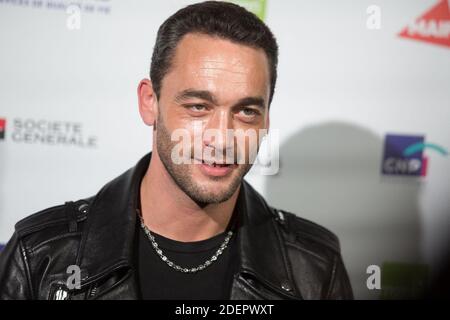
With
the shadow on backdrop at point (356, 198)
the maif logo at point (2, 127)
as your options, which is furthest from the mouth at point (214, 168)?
the maif logo at point (2, 127)

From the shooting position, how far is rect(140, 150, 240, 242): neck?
116cm

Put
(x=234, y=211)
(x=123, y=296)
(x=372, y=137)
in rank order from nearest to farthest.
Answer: (x=123, y=296) → (x=234, y=211) → (x=372, y=137)

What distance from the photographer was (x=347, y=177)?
4.92ft

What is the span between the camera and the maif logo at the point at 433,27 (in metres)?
1.50

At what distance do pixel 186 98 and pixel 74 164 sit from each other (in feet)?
1.54

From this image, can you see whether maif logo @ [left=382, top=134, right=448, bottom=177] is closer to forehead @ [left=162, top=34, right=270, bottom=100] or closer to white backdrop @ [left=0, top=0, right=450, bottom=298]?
white backdrop @ [left=0, top=0, right=450, bottom=298]

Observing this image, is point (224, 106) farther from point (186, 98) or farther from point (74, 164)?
point (74, 164)

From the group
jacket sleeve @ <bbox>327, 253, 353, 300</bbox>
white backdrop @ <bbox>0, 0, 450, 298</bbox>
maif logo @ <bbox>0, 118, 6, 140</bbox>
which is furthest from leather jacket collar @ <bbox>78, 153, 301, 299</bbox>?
maif logo @ <bbox>0, 118, 6, 140</bbox>

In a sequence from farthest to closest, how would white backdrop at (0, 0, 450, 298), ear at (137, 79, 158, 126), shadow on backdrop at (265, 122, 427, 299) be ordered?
1. shadow on backdrop at (265, 122, 427, 299)
2. white backdrop at (0, 0, 450, 298)
3. ear at (137, 79, 158, 126)

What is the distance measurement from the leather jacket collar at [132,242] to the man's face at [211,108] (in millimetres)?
128

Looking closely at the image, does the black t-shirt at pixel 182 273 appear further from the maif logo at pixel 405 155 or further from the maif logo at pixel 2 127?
the maif logo at pixel 405 155

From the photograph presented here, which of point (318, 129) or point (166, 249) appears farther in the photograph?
point (318, 129)

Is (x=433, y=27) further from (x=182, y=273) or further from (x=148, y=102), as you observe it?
(x=182, y=273)
